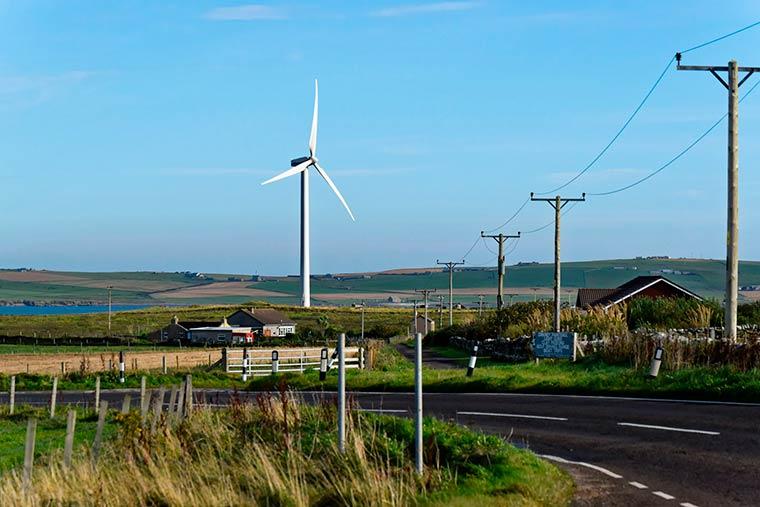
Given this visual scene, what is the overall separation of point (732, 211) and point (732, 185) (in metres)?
0.81

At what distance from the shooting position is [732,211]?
3259cm

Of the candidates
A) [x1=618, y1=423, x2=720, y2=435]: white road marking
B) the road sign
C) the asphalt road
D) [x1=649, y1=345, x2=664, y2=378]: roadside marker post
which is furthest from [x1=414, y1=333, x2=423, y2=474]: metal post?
the road sign

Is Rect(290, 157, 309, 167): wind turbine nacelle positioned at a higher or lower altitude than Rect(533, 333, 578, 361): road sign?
higher

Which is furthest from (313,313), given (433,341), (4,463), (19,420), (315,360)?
(4,463)

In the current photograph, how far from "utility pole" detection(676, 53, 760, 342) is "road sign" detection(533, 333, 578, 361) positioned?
27.3 feet

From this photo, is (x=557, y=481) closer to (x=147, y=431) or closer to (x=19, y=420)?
(x=147, y=431)

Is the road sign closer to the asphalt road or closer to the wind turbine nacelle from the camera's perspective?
the asphalt road

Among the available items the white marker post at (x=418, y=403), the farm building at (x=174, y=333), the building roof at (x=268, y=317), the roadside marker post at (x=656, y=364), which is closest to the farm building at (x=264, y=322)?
the building roof at (x=268, y=317)

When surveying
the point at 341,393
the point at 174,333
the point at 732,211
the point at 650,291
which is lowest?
the point at 174,333

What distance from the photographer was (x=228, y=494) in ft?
43.8

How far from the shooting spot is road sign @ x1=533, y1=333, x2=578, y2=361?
40906 millimetres

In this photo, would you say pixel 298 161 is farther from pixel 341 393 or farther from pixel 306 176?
pixel 341 393

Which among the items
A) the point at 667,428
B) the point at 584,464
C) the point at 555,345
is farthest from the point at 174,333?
the point at 584,464

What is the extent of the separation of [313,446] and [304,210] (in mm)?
94746
